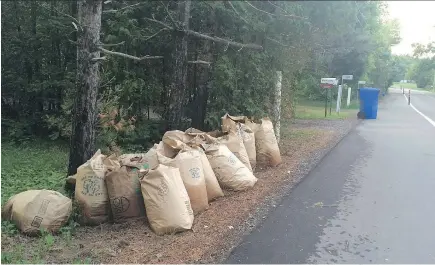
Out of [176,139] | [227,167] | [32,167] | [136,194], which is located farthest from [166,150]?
[32,167]

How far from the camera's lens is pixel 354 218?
571 cm

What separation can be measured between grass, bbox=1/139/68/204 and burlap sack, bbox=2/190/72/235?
1.04 meters

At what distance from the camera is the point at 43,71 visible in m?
11.6

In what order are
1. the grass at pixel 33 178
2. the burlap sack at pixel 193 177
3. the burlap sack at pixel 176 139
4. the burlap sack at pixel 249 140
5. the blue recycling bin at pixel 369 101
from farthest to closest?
1. the blue recycling bin at pixel 369 101
2. the burlap sack at pixel 249 140
3. the burlap sack at pixel 176 139
4. the burlap sack at pixel 193 177
5. the grass at pixel 33 178

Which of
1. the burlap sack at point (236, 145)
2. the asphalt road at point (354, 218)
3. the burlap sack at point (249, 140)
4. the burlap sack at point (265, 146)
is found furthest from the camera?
the burlap sack at point (265, 146)

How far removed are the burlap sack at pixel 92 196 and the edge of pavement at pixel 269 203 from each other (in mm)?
1525

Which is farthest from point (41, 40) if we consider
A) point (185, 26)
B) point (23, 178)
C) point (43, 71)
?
point (23, 178)

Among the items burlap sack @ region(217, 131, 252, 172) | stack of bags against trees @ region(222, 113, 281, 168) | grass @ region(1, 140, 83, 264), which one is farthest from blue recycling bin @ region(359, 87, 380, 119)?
burlap sack @ region(217, 131, 252, 172)

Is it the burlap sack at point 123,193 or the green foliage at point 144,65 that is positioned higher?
the green foliage at point 144,65

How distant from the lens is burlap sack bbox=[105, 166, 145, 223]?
16.7ft

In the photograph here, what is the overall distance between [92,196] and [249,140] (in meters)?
3.73

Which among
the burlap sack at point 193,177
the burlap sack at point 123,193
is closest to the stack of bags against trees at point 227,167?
the burlap sack at point 193,177

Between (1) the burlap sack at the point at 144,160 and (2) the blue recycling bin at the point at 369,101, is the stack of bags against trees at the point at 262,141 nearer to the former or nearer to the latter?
(1) the burlap sack at the point at 144,160

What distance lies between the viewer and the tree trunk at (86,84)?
6.43 meters
